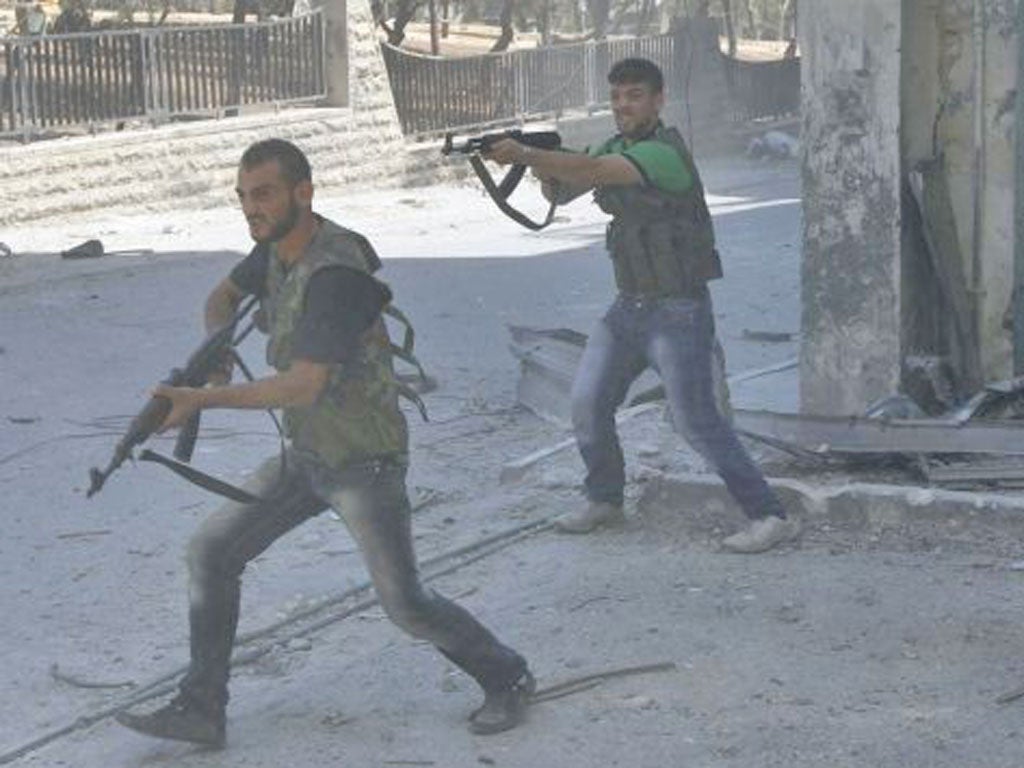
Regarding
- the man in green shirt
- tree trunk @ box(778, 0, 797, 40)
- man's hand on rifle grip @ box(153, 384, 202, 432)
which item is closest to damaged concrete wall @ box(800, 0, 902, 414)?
the man in green shirt

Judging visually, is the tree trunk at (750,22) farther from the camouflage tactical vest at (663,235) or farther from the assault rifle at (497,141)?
the assault rifle at (497,141)

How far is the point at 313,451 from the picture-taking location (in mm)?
5109

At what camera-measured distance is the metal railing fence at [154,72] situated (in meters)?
17.7

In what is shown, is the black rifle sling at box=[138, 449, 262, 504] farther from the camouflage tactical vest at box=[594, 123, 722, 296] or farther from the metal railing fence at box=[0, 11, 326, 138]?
the metal railing fence at box=[0, 11, 326, 138]

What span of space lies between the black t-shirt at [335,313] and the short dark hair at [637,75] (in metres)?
1.94

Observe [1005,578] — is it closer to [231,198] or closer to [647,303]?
[647,303]

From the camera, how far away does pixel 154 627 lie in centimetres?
653

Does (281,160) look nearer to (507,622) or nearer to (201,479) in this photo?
(201,479)

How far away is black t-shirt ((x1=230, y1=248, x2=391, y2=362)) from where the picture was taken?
4809 millimetres

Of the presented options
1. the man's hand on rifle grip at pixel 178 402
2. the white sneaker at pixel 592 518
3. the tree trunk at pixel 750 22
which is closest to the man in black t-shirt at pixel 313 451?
the man's hand on rifle grip at pixel 178 402

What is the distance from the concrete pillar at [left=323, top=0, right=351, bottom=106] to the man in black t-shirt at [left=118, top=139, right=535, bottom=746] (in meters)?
16.5

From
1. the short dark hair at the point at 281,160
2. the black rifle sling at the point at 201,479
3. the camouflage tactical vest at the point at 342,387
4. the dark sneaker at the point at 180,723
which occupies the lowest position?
the dark sneaker at the point at 180,723

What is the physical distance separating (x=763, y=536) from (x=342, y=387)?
227 centimetres

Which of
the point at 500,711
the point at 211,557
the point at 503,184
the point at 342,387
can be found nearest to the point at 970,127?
the point at 503,184
